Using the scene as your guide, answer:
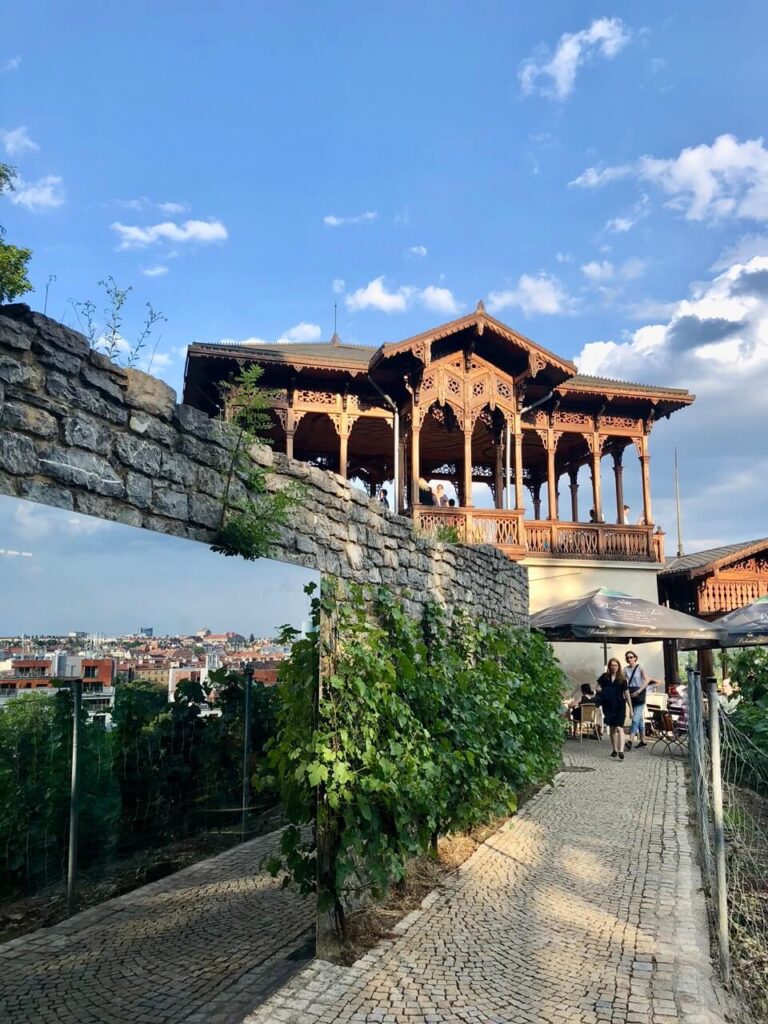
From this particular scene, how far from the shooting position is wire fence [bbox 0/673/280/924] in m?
3.56

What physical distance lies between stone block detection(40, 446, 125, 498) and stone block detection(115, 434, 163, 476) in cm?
9

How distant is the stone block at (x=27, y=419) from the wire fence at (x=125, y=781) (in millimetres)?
1144

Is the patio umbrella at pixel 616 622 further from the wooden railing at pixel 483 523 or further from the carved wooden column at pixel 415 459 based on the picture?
the carved wooden column at pixel 415 459

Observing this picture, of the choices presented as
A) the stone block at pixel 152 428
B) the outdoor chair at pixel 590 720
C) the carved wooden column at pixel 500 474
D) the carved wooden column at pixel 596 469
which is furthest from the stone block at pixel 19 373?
the carved wooden column at pixel 596 469

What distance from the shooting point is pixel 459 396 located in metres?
15.6

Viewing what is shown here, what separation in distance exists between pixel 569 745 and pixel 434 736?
780cm

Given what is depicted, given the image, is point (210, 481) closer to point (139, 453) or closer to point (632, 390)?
point (139, 453)

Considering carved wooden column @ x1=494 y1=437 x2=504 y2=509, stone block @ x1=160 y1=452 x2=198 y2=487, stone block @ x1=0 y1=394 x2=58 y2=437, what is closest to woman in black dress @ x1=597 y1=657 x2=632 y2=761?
carved wooden column @ x1=494 y1=437 x2=504 y2=509

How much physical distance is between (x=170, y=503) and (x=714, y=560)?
17868mm

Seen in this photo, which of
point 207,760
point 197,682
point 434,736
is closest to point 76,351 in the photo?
point 197,682

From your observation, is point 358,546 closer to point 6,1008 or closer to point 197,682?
point 197,682

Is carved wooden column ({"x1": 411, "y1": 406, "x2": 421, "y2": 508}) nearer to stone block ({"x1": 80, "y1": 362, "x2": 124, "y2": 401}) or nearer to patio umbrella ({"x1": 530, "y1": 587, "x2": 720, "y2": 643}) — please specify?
patio umbrella ({"x1": 530, "y1": 587, "x2": 720, "y2": 643})

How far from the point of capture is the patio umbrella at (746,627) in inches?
432

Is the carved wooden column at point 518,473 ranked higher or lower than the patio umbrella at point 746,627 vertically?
higher
